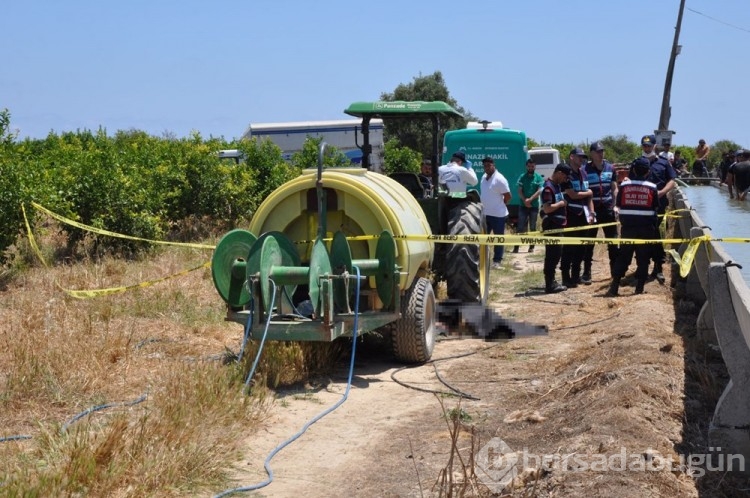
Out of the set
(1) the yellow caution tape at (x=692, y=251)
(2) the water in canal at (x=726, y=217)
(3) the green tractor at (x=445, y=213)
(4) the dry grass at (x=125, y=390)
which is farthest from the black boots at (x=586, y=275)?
(4) the dry grass at (x=125, y=390)

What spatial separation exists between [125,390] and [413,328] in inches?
96.0

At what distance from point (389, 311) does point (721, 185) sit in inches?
615

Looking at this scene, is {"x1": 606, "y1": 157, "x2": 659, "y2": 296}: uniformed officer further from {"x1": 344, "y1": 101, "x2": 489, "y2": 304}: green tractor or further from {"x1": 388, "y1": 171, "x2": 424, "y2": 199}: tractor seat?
{"x1": 388, "y1": 171, "x2": 424, "y2": 199}: tractor seat

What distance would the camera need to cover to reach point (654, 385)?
616 centimetres

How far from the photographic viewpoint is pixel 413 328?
8.00 meters

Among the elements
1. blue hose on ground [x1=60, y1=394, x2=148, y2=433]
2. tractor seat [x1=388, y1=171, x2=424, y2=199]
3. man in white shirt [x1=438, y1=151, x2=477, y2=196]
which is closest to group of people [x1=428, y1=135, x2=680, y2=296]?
man in white shirt [x1=438, y1=151, x2=477, y2=196]

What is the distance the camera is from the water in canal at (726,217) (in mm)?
10415

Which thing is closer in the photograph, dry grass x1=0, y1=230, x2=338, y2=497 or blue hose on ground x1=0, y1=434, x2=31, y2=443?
dry grass x1=0, y1=230, x2=338, y2=497

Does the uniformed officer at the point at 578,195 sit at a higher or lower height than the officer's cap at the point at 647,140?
lower

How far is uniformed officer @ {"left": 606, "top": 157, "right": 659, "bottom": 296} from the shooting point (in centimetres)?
1116

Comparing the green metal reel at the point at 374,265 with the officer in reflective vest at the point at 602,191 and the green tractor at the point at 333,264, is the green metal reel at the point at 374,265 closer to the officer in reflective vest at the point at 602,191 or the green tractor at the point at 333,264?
A: the green tractor at the point at 333,264

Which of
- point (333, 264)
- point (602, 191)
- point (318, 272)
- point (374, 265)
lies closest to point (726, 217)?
point (602, 191)

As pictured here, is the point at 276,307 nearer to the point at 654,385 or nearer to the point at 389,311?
the point at 389,311

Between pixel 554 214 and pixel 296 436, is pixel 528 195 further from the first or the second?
pixel 296 436
